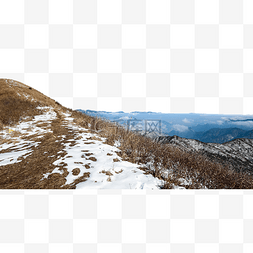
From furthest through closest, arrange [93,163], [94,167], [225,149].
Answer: [225,149] → [93,163] → [94,167]

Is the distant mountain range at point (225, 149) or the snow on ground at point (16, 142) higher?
the snow on ground at point (16, 142)

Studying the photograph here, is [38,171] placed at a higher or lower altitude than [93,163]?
lower

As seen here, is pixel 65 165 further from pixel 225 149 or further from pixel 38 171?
pixel 225 149

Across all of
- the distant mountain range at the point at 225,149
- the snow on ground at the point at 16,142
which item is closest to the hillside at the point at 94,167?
the snow on ground at the point at 16,142

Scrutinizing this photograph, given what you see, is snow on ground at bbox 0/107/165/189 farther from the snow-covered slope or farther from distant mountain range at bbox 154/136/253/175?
distant mountain range at bbox 154/136/253/175

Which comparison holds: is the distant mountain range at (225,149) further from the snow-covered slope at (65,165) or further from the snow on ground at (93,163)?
the snow-covered slope at (65,165)

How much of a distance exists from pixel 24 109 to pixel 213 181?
14405mm

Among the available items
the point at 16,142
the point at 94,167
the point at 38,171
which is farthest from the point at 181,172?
the point at 16,142

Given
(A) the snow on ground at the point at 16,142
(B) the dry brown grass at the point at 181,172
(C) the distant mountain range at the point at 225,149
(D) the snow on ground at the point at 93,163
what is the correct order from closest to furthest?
(D) the snow on ground at the point at 93,163
(B) the dry brown grass at the point at 181,172
(A) the snow on ground at the point at 16,142
(C) the distant mountain range at the point at 225,149

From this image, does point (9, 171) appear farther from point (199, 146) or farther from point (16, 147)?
point (199, 146)

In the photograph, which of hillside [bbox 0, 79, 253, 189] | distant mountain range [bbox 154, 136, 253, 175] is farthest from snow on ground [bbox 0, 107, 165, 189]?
distant mountain range [bbox 154, 136, 253, 175]

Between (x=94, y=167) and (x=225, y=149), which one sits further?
(x=225, y=149)

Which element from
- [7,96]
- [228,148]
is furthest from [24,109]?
[228,148]

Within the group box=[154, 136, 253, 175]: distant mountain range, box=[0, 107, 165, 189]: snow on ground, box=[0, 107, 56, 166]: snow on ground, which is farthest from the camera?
box=[154, 136, 253, 175]: distant mountain range
